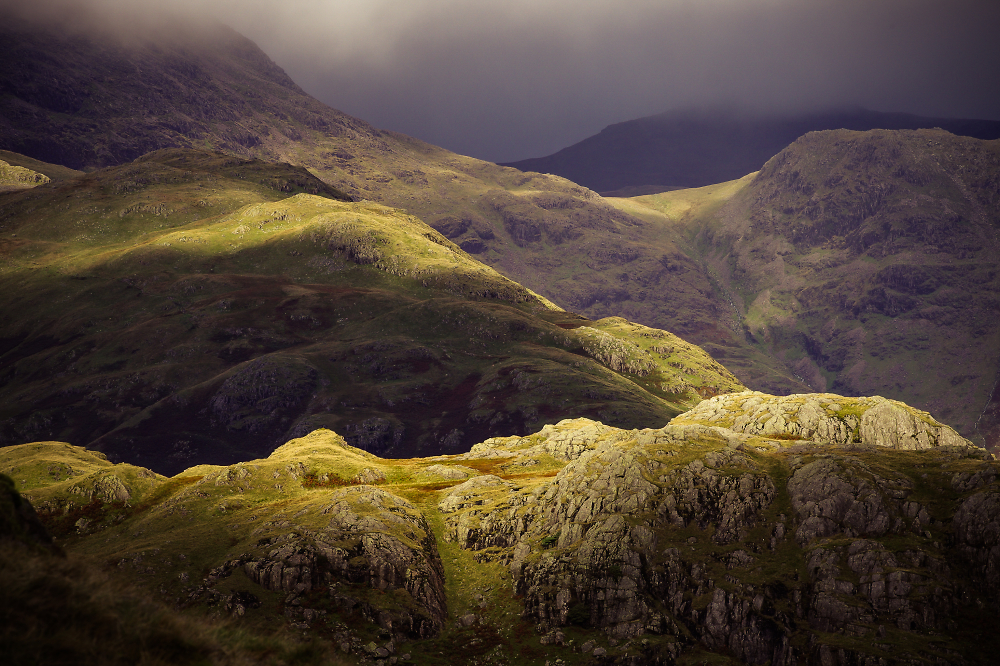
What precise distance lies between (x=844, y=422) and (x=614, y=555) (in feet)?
225

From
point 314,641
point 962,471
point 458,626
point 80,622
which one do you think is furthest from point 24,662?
point 962,471

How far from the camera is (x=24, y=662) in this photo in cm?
1029

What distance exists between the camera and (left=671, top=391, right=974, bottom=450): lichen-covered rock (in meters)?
109

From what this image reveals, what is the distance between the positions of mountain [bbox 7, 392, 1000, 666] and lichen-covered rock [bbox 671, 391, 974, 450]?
25.2 m

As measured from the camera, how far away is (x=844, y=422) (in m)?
115

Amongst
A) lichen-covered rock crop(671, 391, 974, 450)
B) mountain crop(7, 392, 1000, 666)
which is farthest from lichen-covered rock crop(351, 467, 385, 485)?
lichen-covered rock crop(671, 391, 974, 450)

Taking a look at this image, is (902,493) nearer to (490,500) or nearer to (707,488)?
(707,488)

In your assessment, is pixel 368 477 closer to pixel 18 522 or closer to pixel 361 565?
pixel 361 565

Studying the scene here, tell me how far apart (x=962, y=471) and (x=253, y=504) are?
89492 mm

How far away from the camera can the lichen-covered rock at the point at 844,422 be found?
108812mm

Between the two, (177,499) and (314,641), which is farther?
(177,499)

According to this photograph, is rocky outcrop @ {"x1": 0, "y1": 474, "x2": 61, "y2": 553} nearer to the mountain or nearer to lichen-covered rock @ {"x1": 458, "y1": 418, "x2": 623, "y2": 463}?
the mountain

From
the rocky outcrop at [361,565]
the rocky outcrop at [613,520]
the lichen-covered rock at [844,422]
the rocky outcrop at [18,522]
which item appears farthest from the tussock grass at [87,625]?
the lichen-covered rock at [844,422]

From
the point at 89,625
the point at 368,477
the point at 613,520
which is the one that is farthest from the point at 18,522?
the point at 368,477
